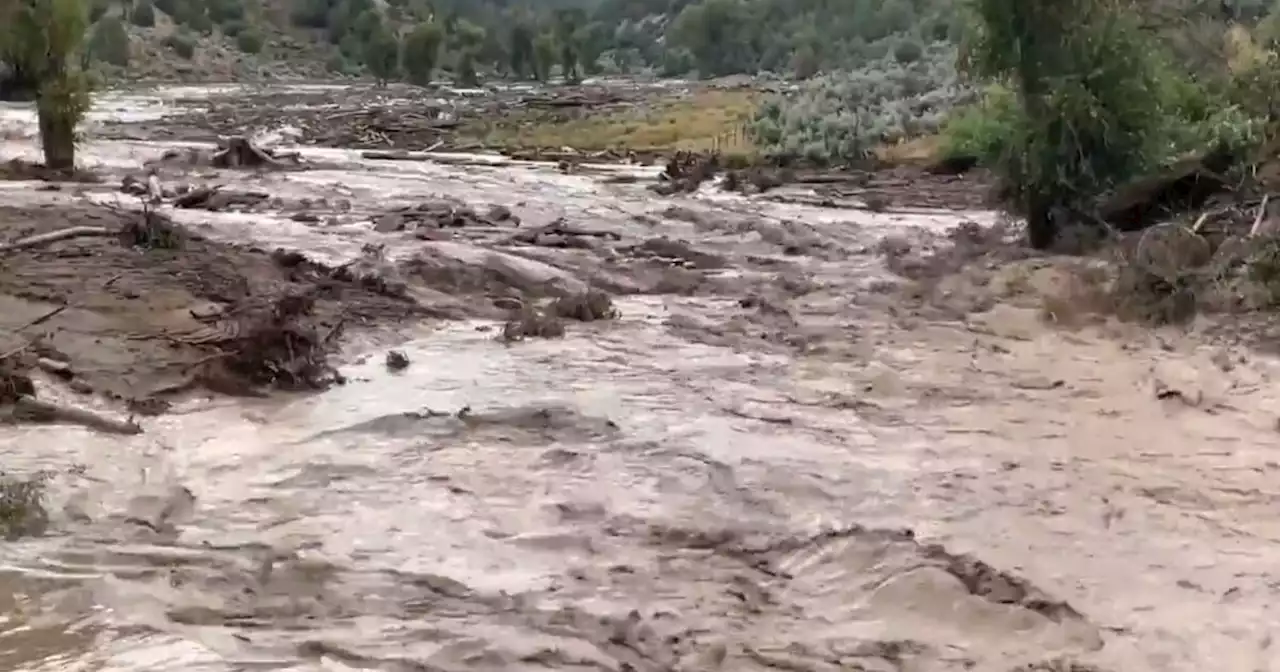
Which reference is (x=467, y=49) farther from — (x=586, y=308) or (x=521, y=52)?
(x=586, y=308)

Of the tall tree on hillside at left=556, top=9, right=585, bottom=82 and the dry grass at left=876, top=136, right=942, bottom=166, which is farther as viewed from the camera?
the tall tree on hillside at left=556, top=9, right=585, bottom=82

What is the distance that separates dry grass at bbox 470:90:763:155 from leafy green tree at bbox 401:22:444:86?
4295 cm

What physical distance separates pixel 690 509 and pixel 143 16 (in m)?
136

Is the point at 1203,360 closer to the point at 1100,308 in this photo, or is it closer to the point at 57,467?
the point at 1100,308

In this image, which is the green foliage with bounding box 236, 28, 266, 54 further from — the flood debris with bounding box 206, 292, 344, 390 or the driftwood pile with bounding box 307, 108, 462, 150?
the flood debris with bounding box 206, 292, 344, 390

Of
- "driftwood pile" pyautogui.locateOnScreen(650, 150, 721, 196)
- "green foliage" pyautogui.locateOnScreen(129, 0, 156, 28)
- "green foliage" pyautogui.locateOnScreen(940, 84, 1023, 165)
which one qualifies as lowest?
"driftwood pile" pyautogui.locateOnScreen(650, 150, 721, 196)

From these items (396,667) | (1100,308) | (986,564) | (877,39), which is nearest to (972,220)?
(1100,308)

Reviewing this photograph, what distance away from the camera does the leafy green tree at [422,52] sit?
372 feet

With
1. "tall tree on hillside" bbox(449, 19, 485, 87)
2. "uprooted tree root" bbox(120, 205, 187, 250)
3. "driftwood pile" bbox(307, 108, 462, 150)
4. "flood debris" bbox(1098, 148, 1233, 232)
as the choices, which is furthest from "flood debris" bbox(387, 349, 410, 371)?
"tall tree on hillside" bbox(449, 19, 485, 87)

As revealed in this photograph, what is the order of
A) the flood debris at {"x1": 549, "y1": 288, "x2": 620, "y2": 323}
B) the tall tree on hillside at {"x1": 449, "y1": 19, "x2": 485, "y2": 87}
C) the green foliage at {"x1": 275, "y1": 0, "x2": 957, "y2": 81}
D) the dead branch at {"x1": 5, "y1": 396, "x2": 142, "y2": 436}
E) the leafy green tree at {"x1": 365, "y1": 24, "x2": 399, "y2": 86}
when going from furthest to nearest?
1. the tall tree on hillside at {"x1": 449, "y1": 19, "x2": 485, "y2": 87}
2. the green foliage at {"x1": 275, "y1": 0, "x2": 957, "y2": 81}
3. the leafy green tree at {"x1": 365, "y1": 24, "x2": 399, "y2": 86}
4. the flood debris at {"x1": 549, "y1": 288, "x2": 620, "y2": 323}
5. the dead branch at {"x1": 5, "y1": 396, "x2": 142, "y2": 436}

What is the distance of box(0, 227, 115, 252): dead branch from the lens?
17.4 meters

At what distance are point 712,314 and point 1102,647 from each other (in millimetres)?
11070

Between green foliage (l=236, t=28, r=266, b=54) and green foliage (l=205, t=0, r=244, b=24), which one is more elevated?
green foliage (l=205, t=0, r=244, b=24)

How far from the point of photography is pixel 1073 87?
76.0 feet
